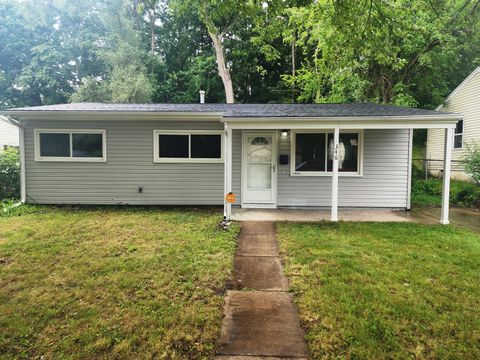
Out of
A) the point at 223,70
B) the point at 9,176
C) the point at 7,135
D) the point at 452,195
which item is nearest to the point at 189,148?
the point at 9,176

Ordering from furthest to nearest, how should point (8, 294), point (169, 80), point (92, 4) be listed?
point (92, 4) < point (169, 80) < point (8, 294)

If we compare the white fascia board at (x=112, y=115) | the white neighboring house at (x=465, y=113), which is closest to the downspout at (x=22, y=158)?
the white fascia board at (x=112, y=115)

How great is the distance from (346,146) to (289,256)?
4421 mm

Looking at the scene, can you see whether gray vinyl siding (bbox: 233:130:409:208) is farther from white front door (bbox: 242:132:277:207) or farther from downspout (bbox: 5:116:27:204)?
downspout (bbox: 5:116:27:204)

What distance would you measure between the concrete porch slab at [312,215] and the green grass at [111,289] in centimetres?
139

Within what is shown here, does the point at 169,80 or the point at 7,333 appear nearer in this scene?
the point at 7,333

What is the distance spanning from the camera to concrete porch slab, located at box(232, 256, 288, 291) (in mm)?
3465

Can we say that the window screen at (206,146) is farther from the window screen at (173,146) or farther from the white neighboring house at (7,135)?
the white neighboring house at (7,135)

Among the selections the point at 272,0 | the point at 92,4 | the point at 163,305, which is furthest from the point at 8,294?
the point at 92,4

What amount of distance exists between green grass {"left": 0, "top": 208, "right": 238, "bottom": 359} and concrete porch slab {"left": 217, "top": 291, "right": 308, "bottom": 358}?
142mm

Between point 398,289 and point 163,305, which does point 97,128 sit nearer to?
point 163,305

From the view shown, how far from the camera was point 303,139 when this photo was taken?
25.1 ft

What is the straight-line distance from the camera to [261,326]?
267 cm

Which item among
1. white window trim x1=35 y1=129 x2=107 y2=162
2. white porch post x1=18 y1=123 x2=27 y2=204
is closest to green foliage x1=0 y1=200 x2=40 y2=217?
white porch post x1=18 y1=123 x2=27 y2=204
